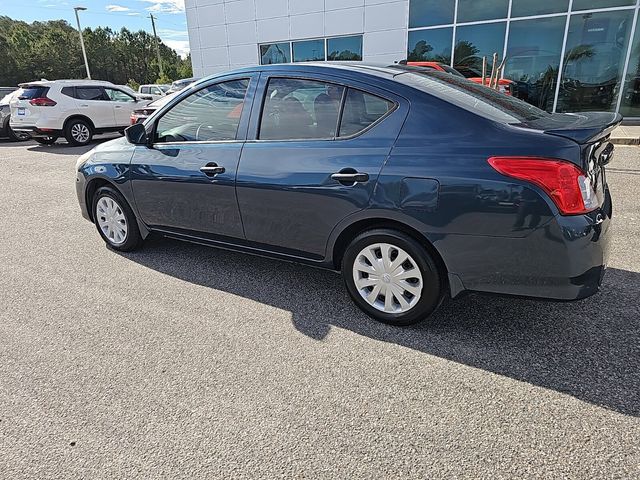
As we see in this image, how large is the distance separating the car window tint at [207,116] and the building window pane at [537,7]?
453 inches

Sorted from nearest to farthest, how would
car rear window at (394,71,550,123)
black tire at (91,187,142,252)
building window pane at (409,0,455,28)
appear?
car rear window at (394,71,550,123)
black tire at (91,187,142,252)
building window pane at (409,0,455,28)

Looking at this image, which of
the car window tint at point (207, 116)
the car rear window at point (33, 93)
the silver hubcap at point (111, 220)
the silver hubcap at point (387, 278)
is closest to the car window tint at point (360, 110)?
the silver hubcap at point (387, 278)

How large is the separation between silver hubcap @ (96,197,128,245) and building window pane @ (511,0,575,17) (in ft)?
39.4

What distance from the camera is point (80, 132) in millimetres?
12070

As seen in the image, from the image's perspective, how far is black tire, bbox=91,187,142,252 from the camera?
403 cm

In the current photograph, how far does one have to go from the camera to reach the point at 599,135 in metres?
2.31

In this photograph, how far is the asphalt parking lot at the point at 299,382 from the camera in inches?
74.3

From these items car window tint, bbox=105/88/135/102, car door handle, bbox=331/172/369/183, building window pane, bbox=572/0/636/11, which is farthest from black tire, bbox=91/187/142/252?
building window pane, bbox=572/0/636/11

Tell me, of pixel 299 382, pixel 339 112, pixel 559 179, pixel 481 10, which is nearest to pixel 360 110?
pixel 339 112

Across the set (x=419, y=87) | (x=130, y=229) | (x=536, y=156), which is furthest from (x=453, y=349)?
(x=130, y=229)

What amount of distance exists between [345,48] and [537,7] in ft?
19.0

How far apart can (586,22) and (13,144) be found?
1675cm

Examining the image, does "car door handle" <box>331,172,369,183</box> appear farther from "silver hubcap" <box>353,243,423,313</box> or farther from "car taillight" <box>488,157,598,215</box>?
"car taillight" <box>488,157,598,215</box>

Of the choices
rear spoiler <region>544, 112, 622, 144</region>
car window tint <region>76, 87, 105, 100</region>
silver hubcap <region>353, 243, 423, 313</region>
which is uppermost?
car window tint <region>76, 87, 105, 100</region>
